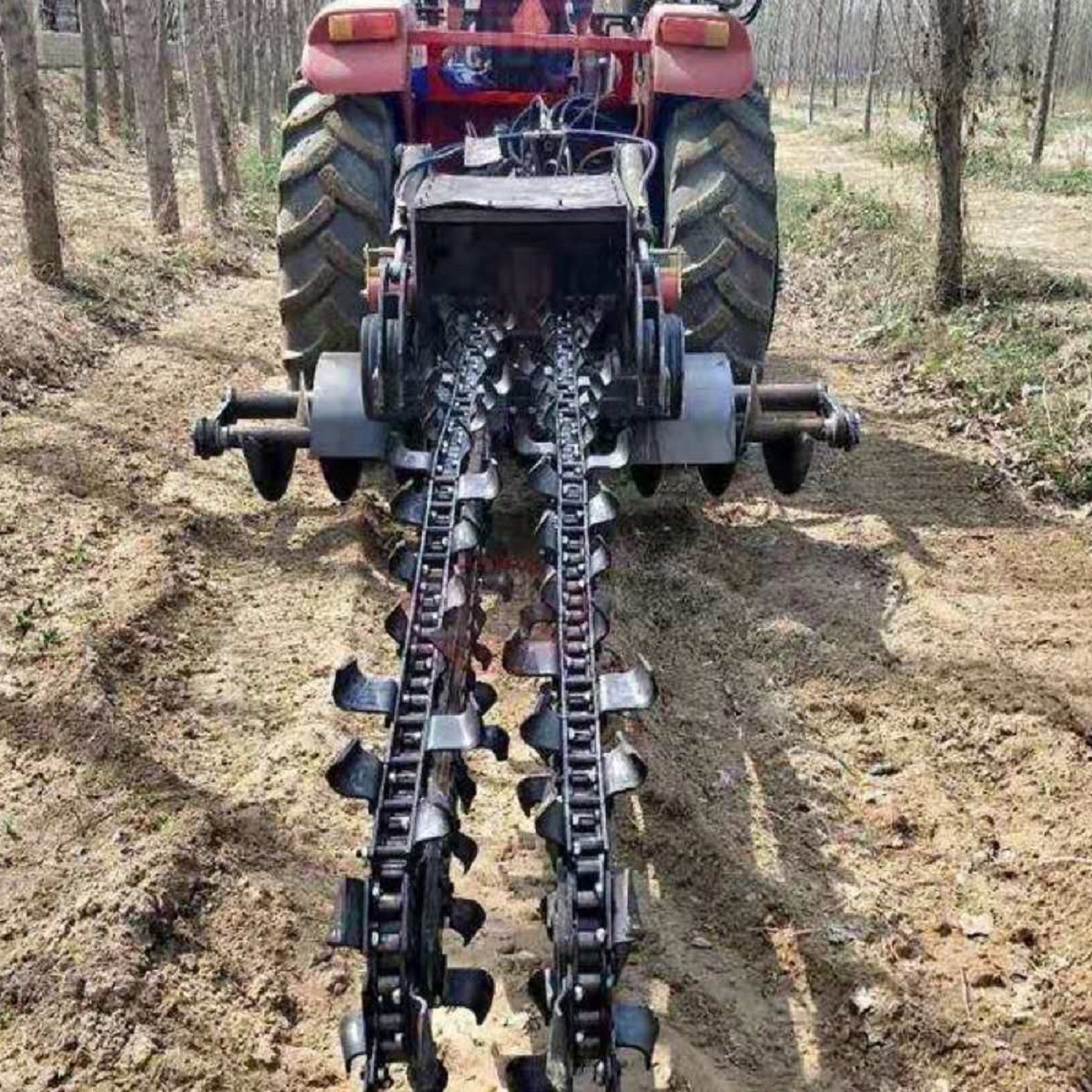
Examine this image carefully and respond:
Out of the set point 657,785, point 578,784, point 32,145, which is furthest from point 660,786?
point 32,145

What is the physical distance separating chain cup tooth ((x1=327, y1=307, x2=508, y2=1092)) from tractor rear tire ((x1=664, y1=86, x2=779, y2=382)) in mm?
1952

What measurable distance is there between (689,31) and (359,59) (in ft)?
4.16

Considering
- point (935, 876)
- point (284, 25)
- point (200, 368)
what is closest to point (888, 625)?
point (935, 876)

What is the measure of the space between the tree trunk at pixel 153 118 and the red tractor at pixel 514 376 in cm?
573

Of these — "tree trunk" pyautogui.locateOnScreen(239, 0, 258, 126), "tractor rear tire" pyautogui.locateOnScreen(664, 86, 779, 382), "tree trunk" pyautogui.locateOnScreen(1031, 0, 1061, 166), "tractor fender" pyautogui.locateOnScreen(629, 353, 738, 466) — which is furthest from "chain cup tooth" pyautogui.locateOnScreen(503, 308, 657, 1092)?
"tree trunk" pyautogui.locateOnScreen(239, 0, 258, 126)

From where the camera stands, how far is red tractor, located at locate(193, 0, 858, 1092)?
1.91m

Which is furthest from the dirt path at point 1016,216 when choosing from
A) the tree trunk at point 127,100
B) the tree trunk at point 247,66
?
the tree trunk at point 127,100

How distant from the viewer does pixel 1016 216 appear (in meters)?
15.1

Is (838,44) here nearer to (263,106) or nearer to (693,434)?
(263,106)

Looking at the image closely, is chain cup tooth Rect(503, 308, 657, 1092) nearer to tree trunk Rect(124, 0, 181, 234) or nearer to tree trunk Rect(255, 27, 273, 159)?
tree trunk Rect(124, 0, 181, 234)

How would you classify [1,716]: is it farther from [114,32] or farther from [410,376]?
[114,32]

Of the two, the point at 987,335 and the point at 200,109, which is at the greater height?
the point at 200,109

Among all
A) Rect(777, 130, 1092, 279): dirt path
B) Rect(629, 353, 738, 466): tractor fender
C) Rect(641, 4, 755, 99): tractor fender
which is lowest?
Rect(777, 130, 1092, 279): dirt path

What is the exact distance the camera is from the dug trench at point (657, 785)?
2.57 meters
